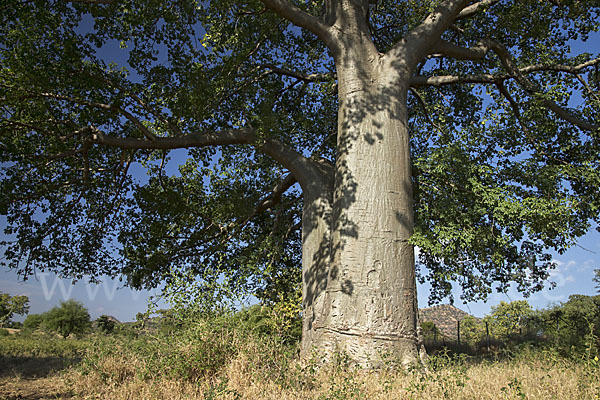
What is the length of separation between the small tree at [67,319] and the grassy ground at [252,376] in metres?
14.2

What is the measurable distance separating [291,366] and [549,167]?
6733 mm

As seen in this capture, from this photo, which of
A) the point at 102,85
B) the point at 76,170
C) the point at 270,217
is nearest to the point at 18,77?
the point at 102,85

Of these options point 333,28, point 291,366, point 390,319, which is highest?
point 333,28

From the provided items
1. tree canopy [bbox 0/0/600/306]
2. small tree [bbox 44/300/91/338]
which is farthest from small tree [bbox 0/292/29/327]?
tree canopy [bbox 0/0/600/306]

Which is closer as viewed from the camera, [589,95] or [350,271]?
[350,271]

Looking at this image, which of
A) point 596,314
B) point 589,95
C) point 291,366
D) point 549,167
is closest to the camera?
point 291,366

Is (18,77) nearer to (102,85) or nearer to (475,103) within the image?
(102,85)

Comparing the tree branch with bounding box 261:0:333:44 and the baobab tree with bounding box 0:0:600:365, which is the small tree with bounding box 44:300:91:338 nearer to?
the baobab tree with bounding box 0:0:600:365

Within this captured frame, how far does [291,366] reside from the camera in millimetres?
5199

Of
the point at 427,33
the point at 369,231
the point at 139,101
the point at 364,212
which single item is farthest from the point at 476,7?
the point at 139,101

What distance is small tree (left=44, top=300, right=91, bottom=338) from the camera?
19094 millimetres

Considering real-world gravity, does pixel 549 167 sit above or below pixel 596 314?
above

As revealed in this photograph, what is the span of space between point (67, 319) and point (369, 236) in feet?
58.9

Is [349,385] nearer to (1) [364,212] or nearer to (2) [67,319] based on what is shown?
(1) [364,212]
